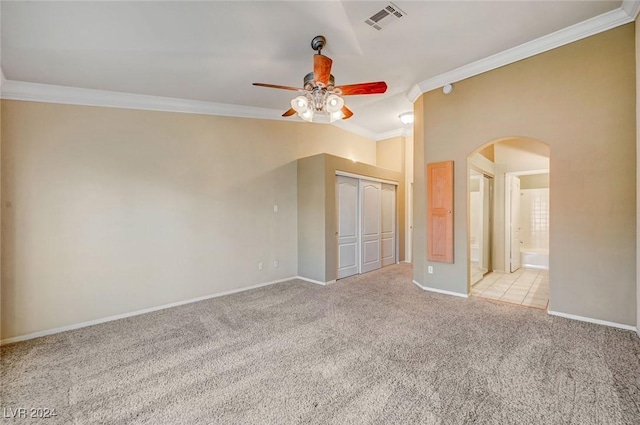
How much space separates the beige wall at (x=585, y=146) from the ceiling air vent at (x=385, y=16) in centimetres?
191

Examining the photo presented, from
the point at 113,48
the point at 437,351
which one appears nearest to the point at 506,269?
the point at 437,351

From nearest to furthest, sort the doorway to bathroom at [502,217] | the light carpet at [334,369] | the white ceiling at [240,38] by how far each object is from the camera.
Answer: the light carpet at [334,369] → the white ceiling at [240,38] → the doorway to bathroom at [502,217]

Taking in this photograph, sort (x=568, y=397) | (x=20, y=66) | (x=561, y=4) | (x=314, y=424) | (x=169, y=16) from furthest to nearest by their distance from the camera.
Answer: (x=20, y=66) < (x=561, y=4) < (x=169, y=16) < (x=568, y=397) < (x=314, y=424)

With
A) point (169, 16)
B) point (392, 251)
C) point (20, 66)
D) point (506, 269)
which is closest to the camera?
point (169, 16)

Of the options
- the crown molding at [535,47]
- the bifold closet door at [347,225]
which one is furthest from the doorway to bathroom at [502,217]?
the bifold closet door at [347,225]

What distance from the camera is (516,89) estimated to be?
3.60 m

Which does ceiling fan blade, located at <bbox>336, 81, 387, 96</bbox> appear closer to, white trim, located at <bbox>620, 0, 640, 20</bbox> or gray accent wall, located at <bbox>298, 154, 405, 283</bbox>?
gray accent wall, located at <bbox>298, 154, 405, 283</bbox>

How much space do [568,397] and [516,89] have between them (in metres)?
3.48

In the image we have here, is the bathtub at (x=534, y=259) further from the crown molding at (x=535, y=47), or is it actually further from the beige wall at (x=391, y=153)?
the crown molding at (x=535, y=47)

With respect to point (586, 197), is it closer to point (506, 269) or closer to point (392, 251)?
point (506, 269)

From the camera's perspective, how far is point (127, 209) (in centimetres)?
370

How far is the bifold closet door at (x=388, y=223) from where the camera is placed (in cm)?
646

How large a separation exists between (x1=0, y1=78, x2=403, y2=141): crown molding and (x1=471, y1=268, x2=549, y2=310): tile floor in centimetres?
481

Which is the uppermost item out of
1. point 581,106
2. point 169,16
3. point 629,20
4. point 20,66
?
point 629,20
